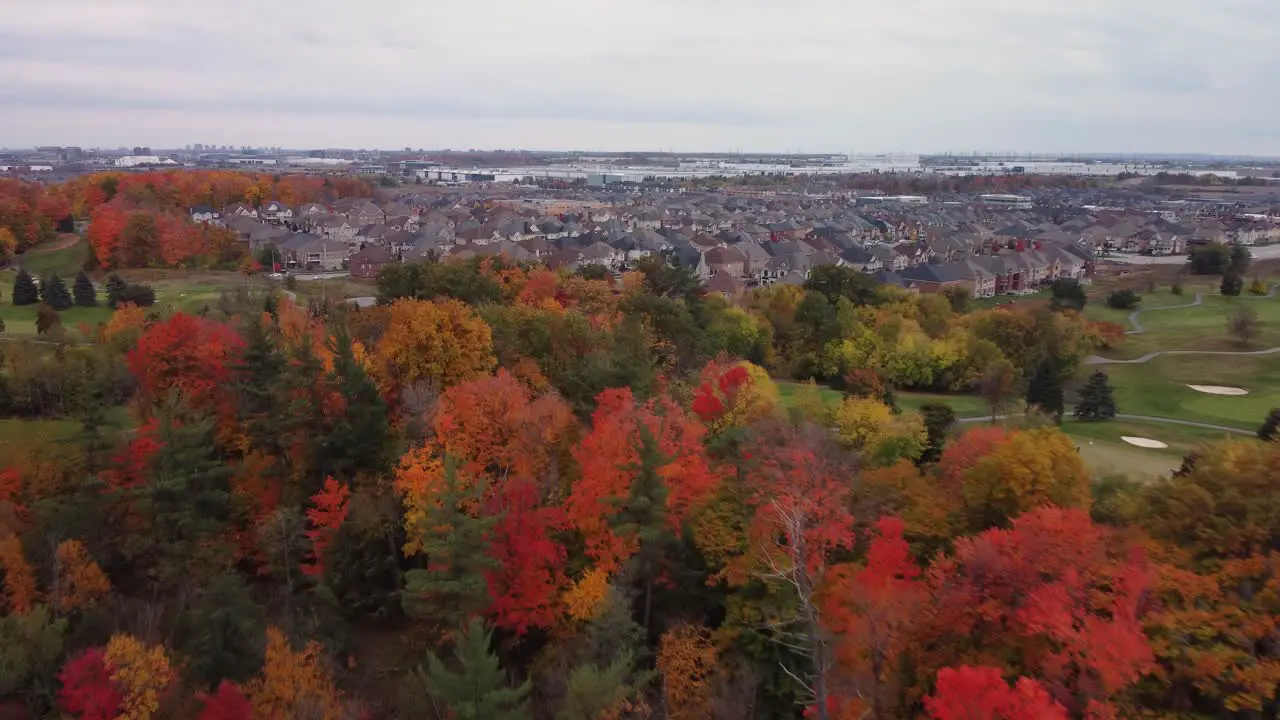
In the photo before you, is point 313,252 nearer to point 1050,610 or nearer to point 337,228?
point 337,228

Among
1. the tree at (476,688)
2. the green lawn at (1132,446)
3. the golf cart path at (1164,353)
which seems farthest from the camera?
the golf cart path at (1164,353)

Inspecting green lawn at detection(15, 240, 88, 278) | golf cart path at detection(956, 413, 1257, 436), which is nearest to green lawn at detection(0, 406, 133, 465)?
golf cart path at detection(956, 413, 1257, 436)

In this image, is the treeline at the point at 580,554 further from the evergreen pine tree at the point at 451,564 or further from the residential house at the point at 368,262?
the residential house at the point at 368,262

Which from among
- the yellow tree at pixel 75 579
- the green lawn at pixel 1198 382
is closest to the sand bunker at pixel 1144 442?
the green lawn at pixel 1198 382

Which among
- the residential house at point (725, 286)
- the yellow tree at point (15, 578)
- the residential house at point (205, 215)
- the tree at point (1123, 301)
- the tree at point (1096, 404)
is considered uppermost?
the residential house at point (205, 215)

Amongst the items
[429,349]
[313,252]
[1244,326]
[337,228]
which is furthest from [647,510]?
[337,228]

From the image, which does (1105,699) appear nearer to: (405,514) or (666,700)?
(666,700)

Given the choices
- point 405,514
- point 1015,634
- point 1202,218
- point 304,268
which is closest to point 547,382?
point 405,514
